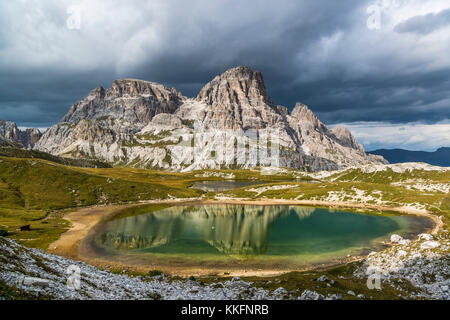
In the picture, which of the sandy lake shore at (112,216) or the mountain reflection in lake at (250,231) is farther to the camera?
the mountain reflection in lake at (250,231)

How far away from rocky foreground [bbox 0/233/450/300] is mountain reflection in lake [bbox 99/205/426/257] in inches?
780

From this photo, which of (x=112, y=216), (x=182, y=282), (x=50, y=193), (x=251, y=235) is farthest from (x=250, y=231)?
(x=50, y=193)

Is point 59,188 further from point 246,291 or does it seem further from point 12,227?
point 246,291

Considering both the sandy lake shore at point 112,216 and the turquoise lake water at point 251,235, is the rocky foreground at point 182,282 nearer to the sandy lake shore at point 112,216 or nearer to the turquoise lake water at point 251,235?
the sandy lake shore at point 112,216

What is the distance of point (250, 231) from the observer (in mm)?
74188

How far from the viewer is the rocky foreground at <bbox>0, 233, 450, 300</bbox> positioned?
16547mm

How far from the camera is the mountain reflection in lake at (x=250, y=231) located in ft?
186

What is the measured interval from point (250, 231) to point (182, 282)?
146 feet

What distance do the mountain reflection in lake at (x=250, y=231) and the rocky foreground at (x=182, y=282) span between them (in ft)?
65.0

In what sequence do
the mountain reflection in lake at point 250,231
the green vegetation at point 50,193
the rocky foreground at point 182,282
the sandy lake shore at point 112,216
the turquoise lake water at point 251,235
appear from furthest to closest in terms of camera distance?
the green vegetation at point 50,193 → the mountain reflection in lake at point 250,231 → the turquoise lake water at point 251,235 → the sandy lake shore at point 112,216 → the rocky foreground at point 182,282

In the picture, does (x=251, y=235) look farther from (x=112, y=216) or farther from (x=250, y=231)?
(x=112, y=216)

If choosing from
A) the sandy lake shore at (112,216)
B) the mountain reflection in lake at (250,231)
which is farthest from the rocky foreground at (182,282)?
the mountain reflection in lake at (250,231)
